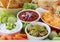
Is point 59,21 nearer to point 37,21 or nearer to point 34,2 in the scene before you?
point 37,21

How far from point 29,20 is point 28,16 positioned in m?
0.03

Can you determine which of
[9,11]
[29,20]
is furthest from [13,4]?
[29,20]

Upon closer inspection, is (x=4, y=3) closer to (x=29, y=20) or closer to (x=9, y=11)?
(x=9, y=11)

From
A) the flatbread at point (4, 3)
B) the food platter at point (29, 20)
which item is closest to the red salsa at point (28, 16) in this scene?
the food platter at point (29, 20)

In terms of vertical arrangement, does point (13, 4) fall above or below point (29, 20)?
above

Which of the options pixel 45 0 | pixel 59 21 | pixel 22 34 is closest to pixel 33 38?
pixel 22 34

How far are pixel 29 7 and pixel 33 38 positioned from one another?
0.90 ft

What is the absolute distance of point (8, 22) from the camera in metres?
1.44

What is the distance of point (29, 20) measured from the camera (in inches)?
56.5

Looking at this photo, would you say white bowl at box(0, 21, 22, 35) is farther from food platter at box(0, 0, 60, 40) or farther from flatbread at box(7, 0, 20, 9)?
flatbread at box(7, 0, 20, 9)

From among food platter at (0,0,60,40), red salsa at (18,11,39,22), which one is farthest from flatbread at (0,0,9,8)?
red salsa at (18,11,39,22)

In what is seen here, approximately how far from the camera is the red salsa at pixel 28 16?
4.70ft

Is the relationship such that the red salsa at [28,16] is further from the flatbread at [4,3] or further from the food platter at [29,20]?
the flatbread at [4,3]

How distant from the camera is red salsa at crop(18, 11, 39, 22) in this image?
1.43 m
